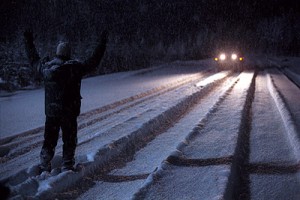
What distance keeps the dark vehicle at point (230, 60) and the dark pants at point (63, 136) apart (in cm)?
2093

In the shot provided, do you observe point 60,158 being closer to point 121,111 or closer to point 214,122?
point 214,122

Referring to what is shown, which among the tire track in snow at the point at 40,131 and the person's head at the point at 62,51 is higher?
the person's head at the point at 62,51

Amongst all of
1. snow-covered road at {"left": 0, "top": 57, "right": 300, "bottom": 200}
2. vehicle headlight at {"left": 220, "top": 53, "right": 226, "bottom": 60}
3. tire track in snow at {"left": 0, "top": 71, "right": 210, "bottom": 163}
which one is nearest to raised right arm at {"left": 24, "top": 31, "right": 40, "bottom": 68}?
snow-covered road at {"left": 0, "top": 57, "right": 300, "bottom": 200}

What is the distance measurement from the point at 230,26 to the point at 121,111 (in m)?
77.1

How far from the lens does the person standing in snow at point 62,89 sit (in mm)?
4133

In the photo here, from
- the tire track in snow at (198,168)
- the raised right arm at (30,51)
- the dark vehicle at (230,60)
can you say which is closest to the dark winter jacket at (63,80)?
the raised right arm at (30,51)

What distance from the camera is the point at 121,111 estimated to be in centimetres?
934

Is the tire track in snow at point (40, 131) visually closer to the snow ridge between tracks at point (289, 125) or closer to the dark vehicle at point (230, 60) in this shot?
the snow ridge between tracks at point (289, 125)

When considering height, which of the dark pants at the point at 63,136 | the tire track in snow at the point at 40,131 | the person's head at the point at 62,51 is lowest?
the tire track in snow at the point at 40,131

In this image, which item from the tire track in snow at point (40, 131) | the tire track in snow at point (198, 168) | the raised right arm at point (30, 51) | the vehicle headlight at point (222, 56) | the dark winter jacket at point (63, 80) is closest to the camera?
the tire track in snow at point (198, 168)

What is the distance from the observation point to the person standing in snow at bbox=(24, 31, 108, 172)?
4.13 metres

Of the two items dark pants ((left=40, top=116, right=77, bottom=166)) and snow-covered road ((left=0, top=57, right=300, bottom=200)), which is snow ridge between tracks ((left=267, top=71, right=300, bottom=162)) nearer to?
snow-covered road ((left=0, top=57, right=300, bottom=200))

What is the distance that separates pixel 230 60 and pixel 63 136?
69.7ft

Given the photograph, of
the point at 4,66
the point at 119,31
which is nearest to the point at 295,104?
the point at 4,66
